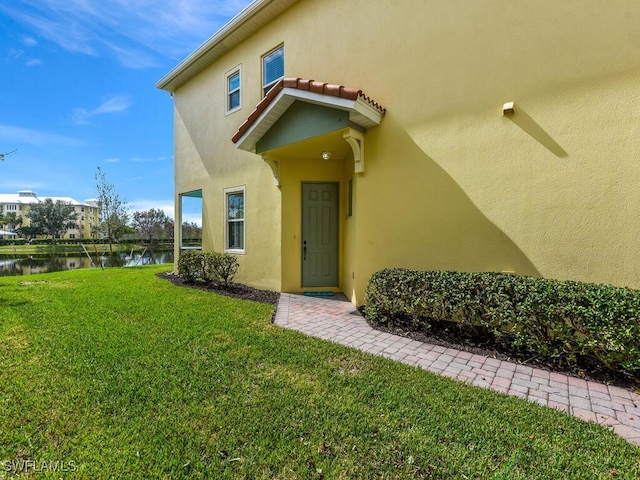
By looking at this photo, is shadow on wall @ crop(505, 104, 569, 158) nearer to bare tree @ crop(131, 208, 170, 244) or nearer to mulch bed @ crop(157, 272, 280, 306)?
mulch bed @ crop(157, 272, 280, 306)

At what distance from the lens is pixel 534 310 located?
4.18m

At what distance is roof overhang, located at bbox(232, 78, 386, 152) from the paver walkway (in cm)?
417

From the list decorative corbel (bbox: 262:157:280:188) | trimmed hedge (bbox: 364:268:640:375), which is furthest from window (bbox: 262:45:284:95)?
trimmed hedge (bbox: 364:268:640:375)

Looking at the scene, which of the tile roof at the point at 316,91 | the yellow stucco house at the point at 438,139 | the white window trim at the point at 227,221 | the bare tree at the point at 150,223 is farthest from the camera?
the bare tree at the point at 150,223

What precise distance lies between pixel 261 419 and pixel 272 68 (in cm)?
919

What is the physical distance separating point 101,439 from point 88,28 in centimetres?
1315

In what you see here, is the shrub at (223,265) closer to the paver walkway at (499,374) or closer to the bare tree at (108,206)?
the paver walkway at (499,374)

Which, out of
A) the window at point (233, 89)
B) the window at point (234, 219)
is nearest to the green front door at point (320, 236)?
the window at point (234, 219)

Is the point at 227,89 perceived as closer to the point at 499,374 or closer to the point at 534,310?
the point at 534,310

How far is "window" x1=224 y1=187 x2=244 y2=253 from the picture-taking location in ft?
32.7

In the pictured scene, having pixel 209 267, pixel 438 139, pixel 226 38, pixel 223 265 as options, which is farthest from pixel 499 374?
pixel 226 38

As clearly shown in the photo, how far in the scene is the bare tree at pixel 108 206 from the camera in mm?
17812

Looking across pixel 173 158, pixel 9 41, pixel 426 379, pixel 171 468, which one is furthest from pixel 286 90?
pixel 9 41

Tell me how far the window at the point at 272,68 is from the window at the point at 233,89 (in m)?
1.30
